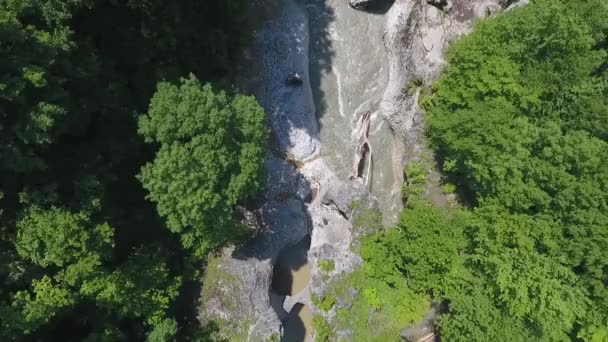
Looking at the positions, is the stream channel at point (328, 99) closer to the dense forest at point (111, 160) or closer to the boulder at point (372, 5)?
the boulder at point (372, 5)

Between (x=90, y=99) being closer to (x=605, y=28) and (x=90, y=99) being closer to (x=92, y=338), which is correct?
(x=92, y=338)

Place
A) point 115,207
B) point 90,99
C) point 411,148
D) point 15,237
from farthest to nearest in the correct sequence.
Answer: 1. point 411,148
2. point 115,207
3. point 90,99
4. point 15,237

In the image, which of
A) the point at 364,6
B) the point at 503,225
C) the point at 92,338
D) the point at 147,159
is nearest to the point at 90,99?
the point at 147,159

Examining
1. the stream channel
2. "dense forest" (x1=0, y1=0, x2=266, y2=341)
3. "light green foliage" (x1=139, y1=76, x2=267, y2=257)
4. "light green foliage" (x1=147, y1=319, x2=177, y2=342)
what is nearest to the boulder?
the stream channel

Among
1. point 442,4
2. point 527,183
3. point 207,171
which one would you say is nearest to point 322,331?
point 207,171

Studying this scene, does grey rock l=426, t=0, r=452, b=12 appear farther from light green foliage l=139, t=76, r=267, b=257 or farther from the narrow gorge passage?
the narrow gorge passage

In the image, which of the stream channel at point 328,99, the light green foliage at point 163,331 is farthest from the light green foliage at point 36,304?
the stream channel at point 328,99
